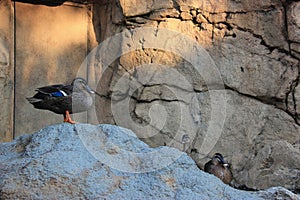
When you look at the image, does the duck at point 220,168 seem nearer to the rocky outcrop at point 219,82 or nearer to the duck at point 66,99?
the rocky outcrop at point 219,82

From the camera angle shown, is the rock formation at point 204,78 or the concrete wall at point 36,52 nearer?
the rock formation at point 204,78

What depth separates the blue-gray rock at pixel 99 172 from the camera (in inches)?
109

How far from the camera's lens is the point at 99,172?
2.86m

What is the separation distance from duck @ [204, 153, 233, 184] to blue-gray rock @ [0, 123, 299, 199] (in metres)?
1.88

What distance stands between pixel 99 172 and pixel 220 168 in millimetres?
2246

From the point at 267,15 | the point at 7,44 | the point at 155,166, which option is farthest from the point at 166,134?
the point at 155,166

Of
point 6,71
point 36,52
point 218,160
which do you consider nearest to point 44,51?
point 36,52

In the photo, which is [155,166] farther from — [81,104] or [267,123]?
[267,123]

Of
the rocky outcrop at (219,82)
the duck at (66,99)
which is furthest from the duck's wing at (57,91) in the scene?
the rocky outcrop at (219,82)

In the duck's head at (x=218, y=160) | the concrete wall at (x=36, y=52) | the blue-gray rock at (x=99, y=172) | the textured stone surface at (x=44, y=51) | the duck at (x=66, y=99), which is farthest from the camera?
the textured stone surface at (x=44, y=51)

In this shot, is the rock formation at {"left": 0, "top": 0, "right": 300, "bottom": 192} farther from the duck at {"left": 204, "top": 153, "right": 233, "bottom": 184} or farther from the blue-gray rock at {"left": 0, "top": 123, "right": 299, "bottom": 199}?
the blue-gray rock at {"left": 0, "top": 123, "right": 299, "bottom": 199}

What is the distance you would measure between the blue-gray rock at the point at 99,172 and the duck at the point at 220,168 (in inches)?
74.1

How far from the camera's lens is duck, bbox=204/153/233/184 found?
484cm

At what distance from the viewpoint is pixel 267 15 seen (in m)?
5.12
